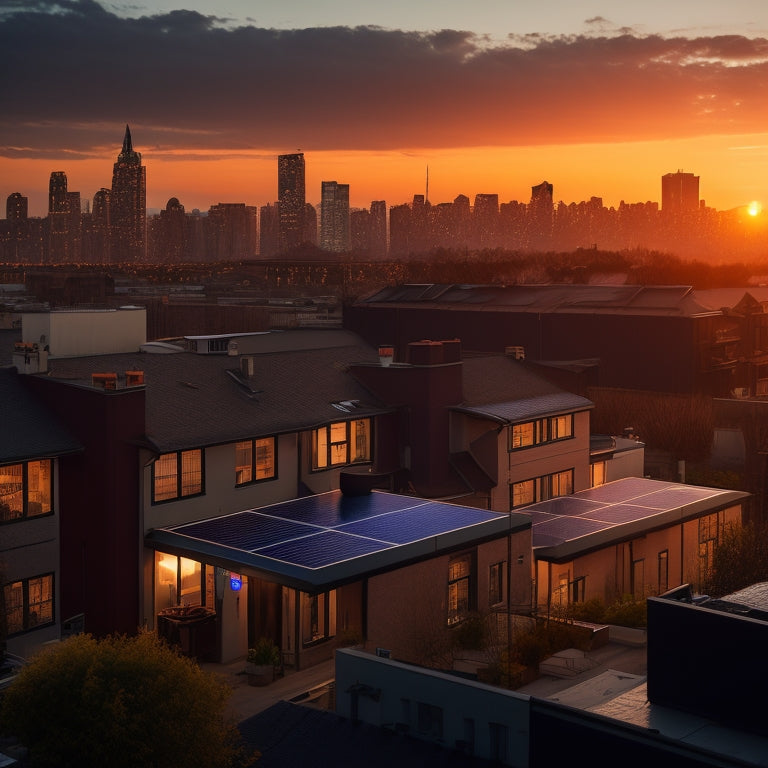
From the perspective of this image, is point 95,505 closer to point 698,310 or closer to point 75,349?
point 75,349

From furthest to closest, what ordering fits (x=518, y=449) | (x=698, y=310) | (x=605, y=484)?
(x=698, y=310) → (x=605, y=484) → (x=518, y=449)

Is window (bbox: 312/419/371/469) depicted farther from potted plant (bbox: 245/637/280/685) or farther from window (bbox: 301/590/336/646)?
potted plant (bbox: 245/637/280/685)

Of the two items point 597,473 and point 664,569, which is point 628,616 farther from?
point 597,473

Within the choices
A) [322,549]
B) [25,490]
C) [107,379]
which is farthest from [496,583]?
[25,490]

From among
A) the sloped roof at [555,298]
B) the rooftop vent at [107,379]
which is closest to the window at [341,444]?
the rooftop vent at [107,379]

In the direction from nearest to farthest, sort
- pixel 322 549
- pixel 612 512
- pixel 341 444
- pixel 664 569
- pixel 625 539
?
1. pixel 322 549
2. pixel 341 444
3. pixel 625 539
4. pixel 612 512
5. pixel 664 569

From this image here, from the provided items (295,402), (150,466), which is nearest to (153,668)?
(150,466)

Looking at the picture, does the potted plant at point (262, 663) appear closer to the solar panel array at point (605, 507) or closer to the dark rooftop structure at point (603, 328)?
the solar panel array at point (605, 507)

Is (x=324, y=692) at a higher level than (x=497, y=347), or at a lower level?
lower
